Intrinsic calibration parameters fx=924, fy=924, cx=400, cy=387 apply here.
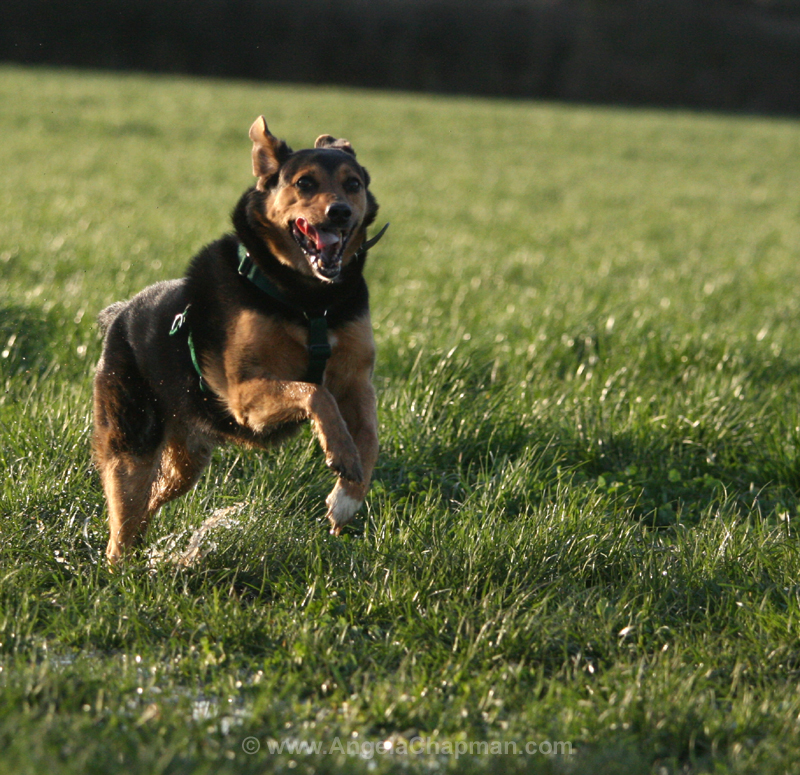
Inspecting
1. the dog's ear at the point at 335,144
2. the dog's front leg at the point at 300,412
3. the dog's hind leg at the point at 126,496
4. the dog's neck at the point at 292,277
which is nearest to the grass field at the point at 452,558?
the dog's hind leg at the point at 126,496

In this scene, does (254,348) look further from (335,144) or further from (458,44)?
(458,44)

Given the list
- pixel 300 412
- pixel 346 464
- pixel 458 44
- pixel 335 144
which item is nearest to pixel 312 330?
pixel 300 412

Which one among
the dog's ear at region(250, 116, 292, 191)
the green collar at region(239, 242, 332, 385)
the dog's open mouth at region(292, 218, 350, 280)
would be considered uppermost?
the dog's ear at region(250, 116, 292, 191)

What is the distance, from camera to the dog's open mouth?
3332 mm

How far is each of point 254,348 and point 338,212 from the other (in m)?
0.57

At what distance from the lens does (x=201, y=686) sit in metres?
2.70

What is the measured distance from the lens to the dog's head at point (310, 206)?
3.37m

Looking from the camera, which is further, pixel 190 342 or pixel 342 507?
pixel 190 342

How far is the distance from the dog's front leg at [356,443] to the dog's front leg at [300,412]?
0.10 m

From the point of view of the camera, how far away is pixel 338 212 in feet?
10.8

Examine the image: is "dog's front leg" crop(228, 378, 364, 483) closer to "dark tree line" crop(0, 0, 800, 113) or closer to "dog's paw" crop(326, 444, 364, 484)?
"dog's paw" crop(326, 444, 364, 484)

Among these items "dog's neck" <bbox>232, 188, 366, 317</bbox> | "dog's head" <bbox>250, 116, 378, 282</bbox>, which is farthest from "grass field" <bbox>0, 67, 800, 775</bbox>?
"dog's head" <bbox>250, 116, 378, 282</bbox>

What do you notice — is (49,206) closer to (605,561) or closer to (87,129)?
(605,561)

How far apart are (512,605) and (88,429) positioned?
6.62 ft
